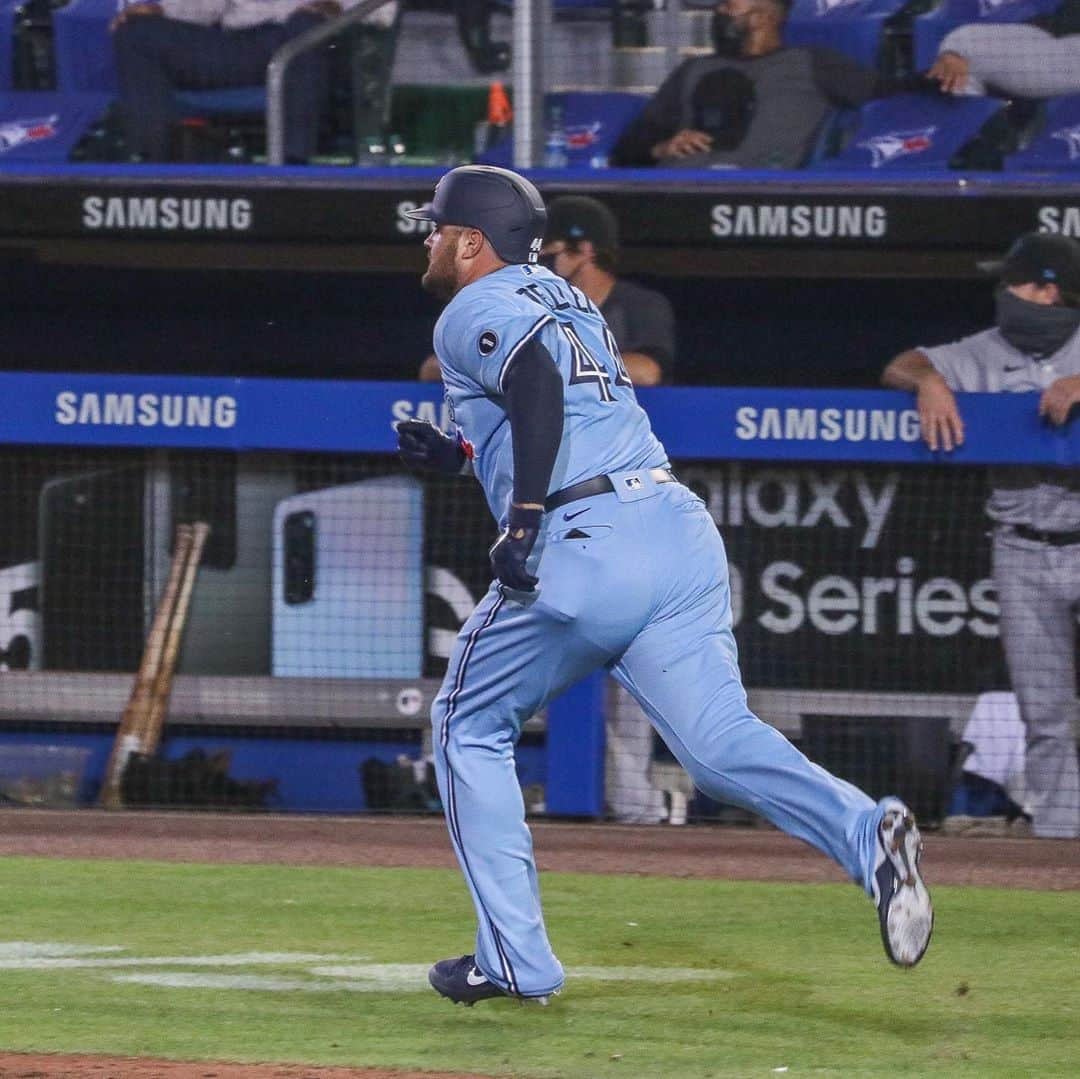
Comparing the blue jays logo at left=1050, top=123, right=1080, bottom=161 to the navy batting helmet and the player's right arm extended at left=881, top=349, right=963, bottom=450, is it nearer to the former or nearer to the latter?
the player's right arm extended at left=881, top=349, right=963, bottom=450

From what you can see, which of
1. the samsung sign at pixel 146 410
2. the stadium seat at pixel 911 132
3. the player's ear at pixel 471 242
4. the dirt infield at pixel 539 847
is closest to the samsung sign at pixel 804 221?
the stadium seat at pixel 911 132

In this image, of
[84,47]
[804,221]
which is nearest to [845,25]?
[804,221]

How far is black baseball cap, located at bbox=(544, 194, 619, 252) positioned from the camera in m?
6.60

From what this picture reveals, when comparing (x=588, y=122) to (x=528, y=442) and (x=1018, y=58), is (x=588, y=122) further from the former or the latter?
(x=528, y=442)

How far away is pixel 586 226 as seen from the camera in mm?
6602

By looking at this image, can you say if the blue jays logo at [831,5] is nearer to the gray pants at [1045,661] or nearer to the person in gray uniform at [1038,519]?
the person in gray uniform at [1038,519]

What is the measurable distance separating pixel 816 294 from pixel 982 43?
1.11m

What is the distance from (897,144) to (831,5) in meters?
0.72

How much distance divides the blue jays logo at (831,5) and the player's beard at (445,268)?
439 centimetres

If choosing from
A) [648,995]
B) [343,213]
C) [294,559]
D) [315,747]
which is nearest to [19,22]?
[343,213]

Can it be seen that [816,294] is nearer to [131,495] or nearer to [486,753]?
[131,495]

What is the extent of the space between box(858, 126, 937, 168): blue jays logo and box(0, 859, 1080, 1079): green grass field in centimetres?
303

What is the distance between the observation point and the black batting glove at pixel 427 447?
4.00 meters

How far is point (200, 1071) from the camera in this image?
3.48 m
